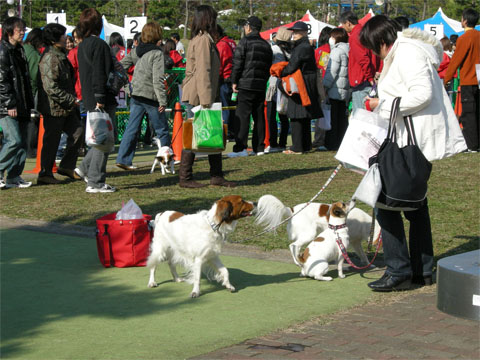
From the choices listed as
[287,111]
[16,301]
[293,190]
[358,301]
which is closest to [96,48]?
[293,190]

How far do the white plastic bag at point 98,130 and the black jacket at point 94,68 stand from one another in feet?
2.14

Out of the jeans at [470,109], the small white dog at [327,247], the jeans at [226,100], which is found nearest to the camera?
the small white dog at [327,247]

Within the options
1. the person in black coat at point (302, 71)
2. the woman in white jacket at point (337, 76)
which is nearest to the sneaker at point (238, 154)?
the person in black coat at point (302, 71)

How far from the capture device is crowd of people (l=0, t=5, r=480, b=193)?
9.92 metres

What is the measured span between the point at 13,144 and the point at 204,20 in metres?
3.19

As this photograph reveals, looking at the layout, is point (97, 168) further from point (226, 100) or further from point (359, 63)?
point (226, 100)

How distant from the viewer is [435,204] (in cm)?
902

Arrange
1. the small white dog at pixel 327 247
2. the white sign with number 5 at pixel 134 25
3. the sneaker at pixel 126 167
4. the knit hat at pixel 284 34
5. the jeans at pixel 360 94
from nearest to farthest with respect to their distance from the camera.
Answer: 1. the small white dog at pixel 327 247
2. the sneaker at pixel 126 167
3. the jeans at pixel 360 94
4. the knit hat at pixel 284 34
5. the white sign with number 5 at pixel 134 25

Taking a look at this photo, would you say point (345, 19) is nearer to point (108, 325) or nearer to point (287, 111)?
point (287, 111)

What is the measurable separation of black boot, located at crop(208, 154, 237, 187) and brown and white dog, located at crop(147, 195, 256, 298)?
4.54 m

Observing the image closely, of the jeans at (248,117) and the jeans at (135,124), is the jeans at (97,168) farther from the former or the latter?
the jeans at (248,117)

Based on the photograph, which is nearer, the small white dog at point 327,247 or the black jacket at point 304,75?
the small white dog at point 327,247

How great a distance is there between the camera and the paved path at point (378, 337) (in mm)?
4109

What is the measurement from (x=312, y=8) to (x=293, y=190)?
157 ft
